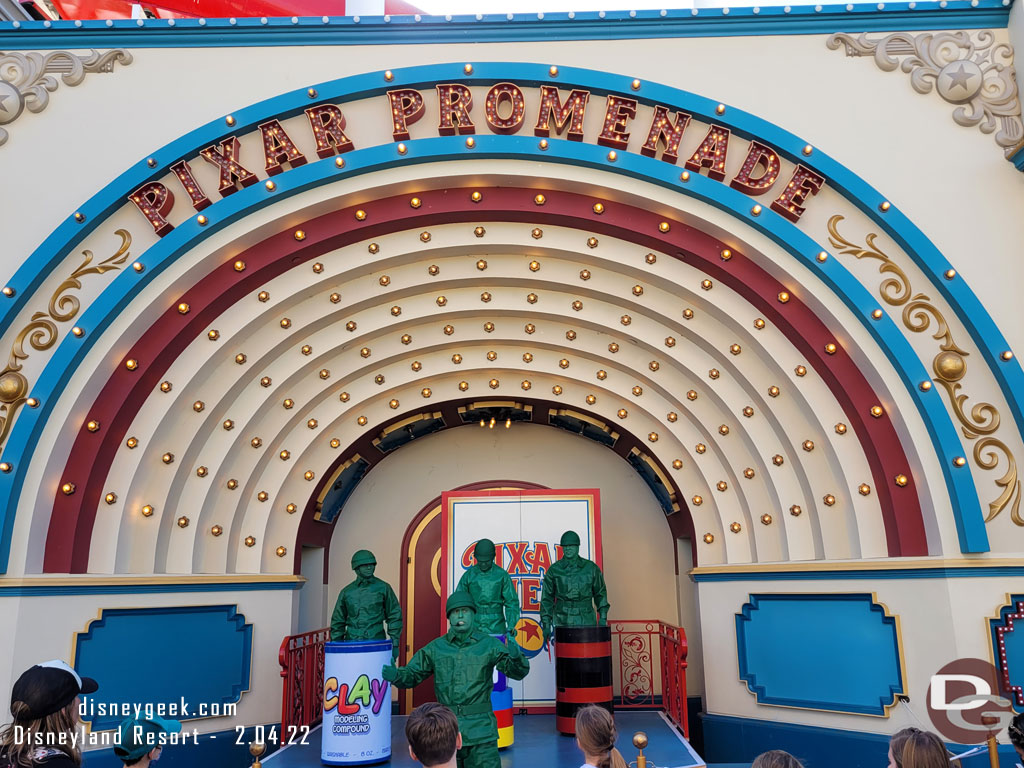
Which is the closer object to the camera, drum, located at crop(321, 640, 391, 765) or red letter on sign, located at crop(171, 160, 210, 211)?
drum, located at crop(321, 640, 391, 765)

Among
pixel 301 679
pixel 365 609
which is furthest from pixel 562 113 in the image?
pixel 301 679

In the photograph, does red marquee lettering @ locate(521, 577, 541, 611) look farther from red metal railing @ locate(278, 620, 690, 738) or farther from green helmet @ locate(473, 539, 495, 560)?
green helmet @ locate(473, 539, 495, 560)

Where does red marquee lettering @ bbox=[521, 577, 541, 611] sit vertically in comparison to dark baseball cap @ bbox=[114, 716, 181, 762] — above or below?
above

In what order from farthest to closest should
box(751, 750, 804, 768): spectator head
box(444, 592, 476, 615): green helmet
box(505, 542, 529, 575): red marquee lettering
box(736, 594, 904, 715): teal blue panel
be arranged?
box(505, 542, 529, 575): red marquee lettering, box(736, 594, 904, 715): teal blue panel, box(444, 592, 476, 615): green helmet, box(751, 750, 804, 768): spectator head

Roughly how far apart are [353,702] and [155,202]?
4.50m

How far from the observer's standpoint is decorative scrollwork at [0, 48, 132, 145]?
22.9 feet

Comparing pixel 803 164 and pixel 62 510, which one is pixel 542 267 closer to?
pixel 803 164

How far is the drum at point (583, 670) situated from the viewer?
6766 millimetres

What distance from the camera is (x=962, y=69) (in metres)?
6.74

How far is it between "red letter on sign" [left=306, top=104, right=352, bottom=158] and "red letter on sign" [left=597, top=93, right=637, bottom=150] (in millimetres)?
2241

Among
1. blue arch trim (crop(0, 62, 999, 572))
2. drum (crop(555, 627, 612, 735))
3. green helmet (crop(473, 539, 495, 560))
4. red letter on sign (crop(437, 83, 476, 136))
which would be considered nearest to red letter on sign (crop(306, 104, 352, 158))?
blue arch trim (crop(0, 62, 999, 572))

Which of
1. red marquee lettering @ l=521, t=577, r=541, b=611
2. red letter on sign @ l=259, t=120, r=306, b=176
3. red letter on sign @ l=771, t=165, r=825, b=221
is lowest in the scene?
red marquee lettering @ l=521, t=577, r=541, b=611

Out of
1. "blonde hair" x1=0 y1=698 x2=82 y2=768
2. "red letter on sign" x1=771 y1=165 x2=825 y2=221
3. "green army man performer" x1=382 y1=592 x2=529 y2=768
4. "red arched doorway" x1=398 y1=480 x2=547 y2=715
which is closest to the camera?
"blonde hair" x1=0 y1=698 x2=82 y2=768

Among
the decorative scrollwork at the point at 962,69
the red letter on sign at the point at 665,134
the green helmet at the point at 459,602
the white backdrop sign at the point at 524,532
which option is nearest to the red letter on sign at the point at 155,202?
the white backdrop sign at the point at 524,532
